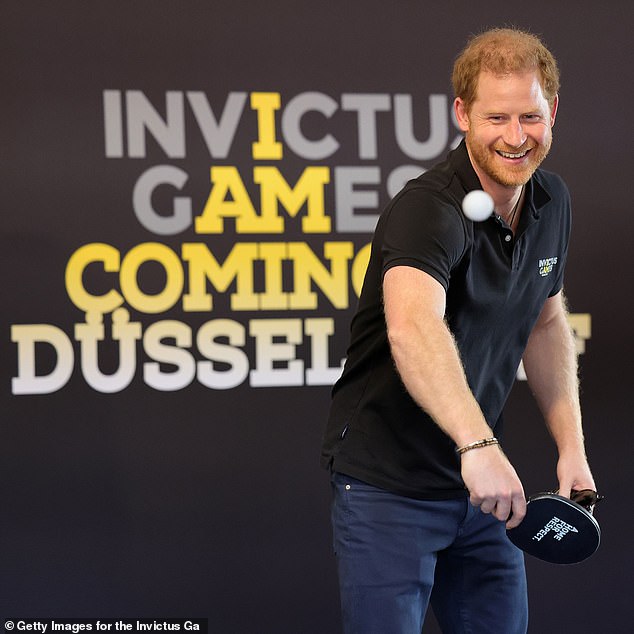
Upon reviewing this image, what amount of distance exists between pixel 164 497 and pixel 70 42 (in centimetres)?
140

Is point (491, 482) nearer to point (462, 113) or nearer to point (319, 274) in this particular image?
point (462, 113)

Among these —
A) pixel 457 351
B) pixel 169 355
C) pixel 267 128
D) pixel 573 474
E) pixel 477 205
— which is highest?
pixel 267 128

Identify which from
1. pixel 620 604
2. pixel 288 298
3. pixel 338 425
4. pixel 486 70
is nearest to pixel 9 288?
pixel 288 298

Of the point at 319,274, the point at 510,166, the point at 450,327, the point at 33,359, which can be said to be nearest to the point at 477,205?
the point at 510,166

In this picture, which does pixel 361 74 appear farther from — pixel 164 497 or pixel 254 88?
pixel 164 497

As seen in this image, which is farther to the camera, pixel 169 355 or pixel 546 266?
pixel 169 355

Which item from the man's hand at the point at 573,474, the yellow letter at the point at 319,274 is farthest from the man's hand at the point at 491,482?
the yellow letter at the point at 319,274

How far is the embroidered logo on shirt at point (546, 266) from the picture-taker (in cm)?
187

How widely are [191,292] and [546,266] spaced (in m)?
1.42

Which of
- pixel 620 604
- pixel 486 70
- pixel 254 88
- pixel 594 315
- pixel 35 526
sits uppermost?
pixel 254 88

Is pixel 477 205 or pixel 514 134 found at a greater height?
pixel 514 134

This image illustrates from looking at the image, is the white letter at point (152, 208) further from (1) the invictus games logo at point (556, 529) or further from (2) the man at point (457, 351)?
(1) the invictus games logo at point (556, 529)

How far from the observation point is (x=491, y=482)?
145cm

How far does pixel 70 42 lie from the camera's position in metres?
3.00
